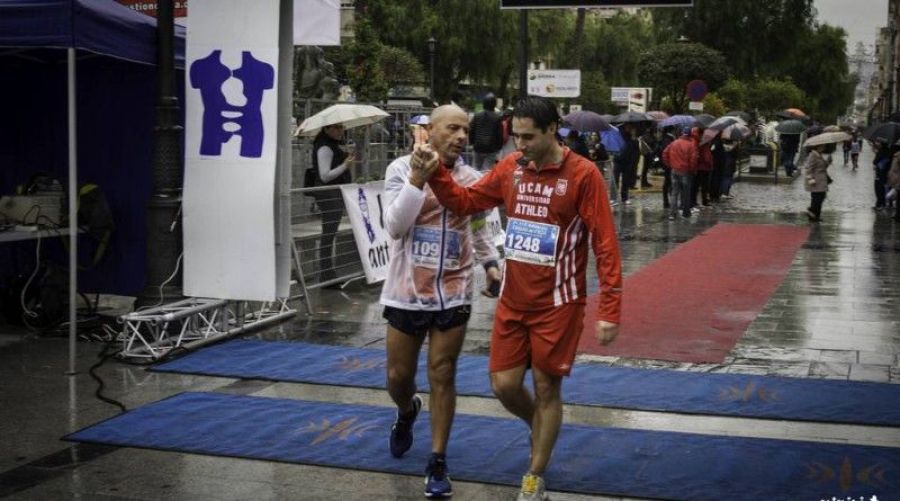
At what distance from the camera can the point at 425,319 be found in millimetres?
5797

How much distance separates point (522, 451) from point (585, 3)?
9909 millimetres

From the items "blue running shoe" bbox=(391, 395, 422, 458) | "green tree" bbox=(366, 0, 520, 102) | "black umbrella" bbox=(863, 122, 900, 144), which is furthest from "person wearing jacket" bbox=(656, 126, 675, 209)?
"green tree" bbox=(366, 0, 520, 102)

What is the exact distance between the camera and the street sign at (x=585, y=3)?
583 inches

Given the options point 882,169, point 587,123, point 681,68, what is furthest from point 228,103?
point 681,68

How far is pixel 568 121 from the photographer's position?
2670cm

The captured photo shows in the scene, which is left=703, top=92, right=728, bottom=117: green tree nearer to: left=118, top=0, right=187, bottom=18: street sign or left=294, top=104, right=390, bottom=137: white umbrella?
left=294, top=104, right=390, bottom=137: white umbrella

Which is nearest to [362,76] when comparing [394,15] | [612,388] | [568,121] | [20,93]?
[568,121]

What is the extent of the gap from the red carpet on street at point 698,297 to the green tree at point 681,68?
29801mm

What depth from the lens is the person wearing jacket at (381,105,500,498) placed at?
5.65 metres

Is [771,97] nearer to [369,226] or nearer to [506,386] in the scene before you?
[369,226]

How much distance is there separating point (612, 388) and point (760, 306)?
447cm

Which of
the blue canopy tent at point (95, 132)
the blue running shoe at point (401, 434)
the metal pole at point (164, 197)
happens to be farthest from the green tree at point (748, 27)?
the blue running shoe at point (401, 434)

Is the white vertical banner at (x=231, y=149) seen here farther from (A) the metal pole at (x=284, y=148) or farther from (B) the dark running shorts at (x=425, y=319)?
(B) the dark running shorts at (x=425, y=319)

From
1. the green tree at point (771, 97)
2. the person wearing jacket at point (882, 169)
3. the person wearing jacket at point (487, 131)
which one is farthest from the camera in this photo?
the green tree at point (771, 97)
